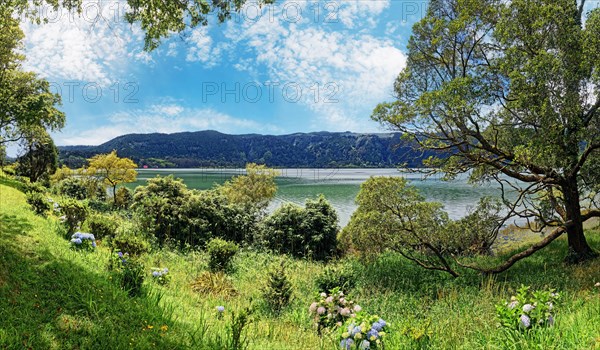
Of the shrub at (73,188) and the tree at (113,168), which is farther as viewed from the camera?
the tree at (113,168)

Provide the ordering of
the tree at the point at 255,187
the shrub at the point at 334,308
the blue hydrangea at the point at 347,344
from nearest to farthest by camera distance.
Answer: the blue hydrangea at the point at 347,344 < the shrub at the point at 334,308 < the tree at the point at 255,187

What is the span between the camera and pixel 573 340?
414 cm

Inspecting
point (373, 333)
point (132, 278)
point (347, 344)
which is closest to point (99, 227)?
point (132, 278)

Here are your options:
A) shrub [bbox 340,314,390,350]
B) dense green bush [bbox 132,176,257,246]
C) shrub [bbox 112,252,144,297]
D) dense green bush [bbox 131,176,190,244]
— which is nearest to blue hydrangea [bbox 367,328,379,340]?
shrub [bbox 340,314,390,350]

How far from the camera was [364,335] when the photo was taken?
172 inches

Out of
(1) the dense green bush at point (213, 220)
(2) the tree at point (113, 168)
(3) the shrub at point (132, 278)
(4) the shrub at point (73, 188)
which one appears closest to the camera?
(3) the shrub at point (132, 278)

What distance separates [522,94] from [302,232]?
13.3 metres

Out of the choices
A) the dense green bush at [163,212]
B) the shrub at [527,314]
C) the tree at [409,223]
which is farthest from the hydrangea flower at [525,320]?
the dense green bush at [163,212]

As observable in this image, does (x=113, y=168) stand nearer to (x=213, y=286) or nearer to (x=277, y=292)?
(x=213, y=286)

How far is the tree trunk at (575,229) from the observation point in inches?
425

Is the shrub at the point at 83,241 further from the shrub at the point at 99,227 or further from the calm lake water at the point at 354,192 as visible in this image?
the calm lake water at the point at 354,192

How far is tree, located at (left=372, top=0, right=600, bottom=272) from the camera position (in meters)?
9.27

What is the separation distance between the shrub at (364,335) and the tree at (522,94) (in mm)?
7406

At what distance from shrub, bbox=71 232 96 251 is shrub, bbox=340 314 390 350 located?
6.57 m
